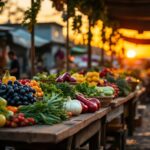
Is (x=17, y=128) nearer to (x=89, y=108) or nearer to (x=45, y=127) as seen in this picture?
(x=45, y=127)

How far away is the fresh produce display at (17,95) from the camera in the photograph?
4.87m

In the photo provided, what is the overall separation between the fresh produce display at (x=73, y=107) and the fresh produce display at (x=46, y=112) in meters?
0.35

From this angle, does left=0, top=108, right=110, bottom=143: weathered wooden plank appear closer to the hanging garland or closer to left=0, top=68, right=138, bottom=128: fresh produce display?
left=0, top=68, right=138, bottom=128: fresh produce display

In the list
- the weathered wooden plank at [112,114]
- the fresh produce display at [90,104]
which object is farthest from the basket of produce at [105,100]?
the fresh produce display at [90,104]

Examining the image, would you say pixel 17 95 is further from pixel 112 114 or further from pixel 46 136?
pixel 112 114

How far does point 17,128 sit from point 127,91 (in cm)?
536

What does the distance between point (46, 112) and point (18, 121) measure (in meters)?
0.39

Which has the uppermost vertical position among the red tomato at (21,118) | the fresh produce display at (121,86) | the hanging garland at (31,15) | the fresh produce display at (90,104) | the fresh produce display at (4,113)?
the hanging garland at (31,15)

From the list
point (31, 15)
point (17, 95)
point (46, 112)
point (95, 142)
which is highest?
point (31, 15)

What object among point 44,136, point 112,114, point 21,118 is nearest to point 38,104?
point 21,118

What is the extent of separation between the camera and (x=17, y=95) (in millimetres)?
4906

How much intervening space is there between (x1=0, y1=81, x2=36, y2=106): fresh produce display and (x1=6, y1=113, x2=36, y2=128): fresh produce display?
0.46 meters

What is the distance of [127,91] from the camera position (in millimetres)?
9453

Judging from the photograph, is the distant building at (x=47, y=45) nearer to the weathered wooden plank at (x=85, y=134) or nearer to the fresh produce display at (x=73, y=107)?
the weathered wooden plank at (x=85, y=134)
